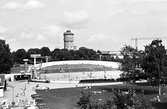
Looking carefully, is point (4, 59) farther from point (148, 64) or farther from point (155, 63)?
point (155, 63)

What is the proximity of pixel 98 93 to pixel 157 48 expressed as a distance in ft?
38.4

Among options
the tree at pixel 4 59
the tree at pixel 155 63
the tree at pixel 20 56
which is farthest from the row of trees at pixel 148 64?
the tree at pixel 20 56

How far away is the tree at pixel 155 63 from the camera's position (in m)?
39.7

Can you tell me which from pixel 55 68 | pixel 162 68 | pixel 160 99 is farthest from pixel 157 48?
pixel 55 68

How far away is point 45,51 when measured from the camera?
563 ft

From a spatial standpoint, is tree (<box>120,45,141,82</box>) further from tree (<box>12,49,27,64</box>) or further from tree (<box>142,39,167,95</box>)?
tree (<box>12,49,27,64</box>)

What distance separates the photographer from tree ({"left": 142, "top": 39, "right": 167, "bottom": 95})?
130 feet

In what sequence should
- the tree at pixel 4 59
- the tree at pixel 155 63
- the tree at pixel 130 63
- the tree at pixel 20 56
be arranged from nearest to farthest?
the tree at pixel 155 63 → the tree at pixel 130 63 → the tree at pixel 4 59 → the tree at pixel 20 56

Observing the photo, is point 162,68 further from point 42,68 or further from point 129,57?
point 42,68

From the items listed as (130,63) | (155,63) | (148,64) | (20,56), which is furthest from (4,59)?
(20,56)

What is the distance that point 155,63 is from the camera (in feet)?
132

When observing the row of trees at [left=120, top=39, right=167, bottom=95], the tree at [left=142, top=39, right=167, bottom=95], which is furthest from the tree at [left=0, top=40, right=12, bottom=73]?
the tree at [left=142, top=39, right=167, bottom=95]

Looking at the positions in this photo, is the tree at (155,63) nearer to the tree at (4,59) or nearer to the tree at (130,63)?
the tree at (130,63)

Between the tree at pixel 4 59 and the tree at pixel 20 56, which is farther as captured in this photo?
the tree at pixel 20 56
